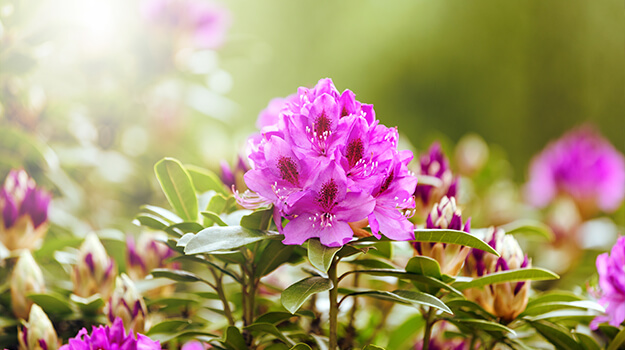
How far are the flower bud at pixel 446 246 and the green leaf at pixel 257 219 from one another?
250 mm

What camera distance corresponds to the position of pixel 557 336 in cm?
80

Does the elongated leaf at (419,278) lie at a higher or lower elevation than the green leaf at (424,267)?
lower

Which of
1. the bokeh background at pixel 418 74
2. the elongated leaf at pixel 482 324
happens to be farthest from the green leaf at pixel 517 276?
the bokeh background at pixel 418 74

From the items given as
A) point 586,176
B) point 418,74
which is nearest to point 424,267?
point 586,176

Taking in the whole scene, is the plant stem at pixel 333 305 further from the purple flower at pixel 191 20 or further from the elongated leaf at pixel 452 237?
the purple flower at pixel 191 20

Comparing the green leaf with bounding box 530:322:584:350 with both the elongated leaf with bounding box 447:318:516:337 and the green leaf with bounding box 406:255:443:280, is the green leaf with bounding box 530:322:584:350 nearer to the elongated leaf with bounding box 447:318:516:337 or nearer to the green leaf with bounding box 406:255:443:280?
the elongated leaf with bounding box 447:318:516:337

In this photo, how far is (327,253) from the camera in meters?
0.61

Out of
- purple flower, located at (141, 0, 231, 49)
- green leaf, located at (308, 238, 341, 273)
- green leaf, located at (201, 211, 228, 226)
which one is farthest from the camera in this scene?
purple flower, located at (141, 0, 231, 49)

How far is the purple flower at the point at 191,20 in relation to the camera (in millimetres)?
1521

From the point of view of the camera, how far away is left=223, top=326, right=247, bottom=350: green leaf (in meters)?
0.70

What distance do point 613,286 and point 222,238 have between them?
0.58 meters

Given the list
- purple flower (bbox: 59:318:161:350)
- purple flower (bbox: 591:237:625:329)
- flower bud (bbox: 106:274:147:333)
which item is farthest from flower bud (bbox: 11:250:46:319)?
purple flower (bbox: 591:237:625:329)

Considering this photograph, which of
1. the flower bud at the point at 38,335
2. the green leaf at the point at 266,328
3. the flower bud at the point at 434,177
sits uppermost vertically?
the flower bud at the point at 434,177

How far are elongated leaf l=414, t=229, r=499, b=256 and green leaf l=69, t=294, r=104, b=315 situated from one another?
0.54 metres
